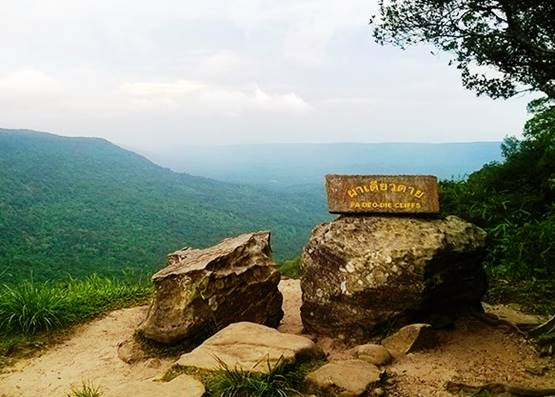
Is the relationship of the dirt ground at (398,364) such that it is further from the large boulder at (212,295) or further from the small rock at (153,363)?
the large boulder at (212,295)

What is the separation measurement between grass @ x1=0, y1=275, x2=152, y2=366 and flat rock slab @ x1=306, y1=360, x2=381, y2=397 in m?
4.92

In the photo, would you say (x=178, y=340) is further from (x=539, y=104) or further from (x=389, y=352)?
(x=539, y=104)

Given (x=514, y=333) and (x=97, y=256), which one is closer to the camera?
(x=514, y=333)

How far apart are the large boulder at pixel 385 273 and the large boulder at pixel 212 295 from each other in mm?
698

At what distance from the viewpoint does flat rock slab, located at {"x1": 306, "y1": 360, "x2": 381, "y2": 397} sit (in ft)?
16.9

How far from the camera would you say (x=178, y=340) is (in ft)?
24.5

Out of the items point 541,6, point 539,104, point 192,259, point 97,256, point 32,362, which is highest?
point 541,6

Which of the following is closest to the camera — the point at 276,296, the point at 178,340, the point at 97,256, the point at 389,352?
the point at 389,352

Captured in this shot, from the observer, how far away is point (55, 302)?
9258 mm

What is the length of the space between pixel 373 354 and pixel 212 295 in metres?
2.49

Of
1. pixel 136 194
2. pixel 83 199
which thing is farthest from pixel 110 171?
pixel 83 199

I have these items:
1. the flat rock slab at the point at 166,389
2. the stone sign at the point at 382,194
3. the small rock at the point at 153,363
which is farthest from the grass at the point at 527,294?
the flat rock slab at the point at 166,389

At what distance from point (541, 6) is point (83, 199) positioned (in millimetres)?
56364

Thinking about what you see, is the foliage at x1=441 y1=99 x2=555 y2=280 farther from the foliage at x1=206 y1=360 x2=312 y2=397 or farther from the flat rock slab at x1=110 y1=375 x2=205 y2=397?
the flat rock slab at x1=110 y1=375 x2=205 y2=397
